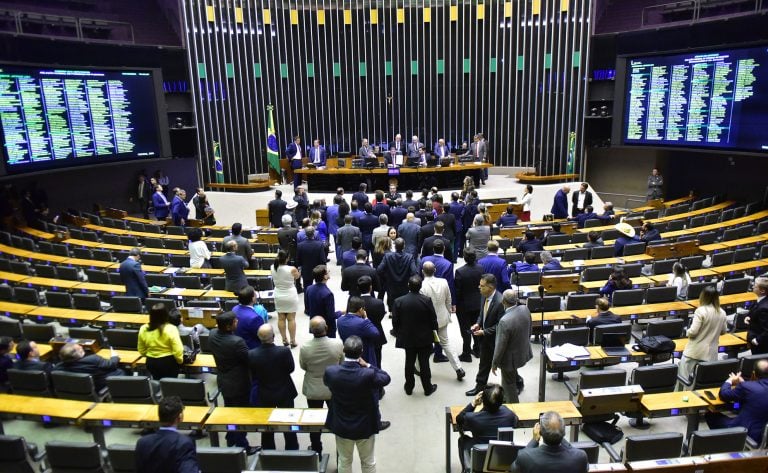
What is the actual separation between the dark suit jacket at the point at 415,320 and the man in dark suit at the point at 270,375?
4.73ft

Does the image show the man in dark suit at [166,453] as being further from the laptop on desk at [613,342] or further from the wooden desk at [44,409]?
the laptop on desk at [613,342]

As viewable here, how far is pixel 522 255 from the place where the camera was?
913cm

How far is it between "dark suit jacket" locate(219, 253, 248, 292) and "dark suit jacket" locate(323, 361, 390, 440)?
3574mm

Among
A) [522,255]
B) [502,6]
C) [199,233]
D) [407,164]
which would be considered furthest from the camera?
[502,6]

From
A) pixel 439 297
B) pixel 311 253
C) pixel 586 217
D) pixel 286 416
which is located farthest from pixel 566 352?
pixel 586 217

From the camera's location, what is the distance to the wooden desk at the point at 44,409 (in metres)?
4.68

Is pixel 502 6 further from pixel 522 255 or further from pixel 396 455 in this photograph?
pixel 396 455

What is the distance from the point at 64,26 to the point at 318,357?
13.6m

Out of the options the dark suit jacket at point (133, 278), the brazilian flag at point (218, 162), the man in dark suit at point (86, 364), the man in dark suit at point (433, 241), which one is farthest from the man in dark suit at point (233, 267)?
the brazilian flag at point (218, 162)

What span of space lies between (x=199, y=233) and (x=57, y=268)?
2560 millimetres

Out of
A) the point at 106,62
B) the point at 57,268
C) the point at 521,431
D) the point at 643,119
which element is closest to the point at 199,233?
the point at 57,268

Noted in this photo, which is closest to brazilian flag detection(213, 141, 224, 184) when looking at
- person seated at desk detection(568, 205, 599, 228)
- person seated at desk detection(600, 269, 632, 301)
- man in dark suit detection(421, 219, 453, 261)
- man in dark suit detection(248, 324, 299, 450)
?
man in dark suit detection(421, 219, 453, 261)

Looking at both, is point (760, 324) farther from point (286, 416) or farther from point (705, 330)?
point (286, 416)

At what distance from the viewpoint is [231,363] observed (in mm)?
4773
